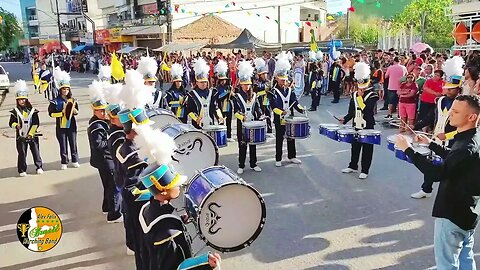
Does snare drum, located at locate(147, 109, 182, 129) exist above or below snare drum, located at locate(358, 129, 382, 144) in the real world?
above

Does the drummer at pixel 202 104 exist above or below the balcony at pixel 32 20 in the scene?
below

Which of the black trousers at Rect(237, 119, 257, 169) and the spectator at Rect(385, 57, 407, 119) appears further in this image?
the spectator at Rect(385, 57, 407, 119)

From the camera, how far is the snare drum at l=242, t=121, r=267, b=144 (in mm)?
8250

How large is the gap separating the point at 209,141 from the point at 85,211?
2341 millimetres

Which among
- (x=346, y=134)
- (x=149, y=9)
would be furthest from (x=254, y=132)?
(x=149, y=9)

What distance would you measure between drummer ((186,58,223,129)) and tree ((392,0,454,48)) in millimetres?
28342

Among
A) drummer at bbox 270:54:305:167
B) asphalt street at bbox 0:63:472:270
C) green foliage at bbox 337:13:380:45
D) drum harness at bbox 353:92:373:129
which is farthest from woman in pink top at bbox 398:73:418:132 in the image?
green foliage at bbox 337:13:380:45

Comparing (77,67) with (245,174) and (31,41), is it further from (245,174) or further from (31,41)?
(31,41)

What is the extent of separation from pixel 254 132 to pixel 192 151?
2.32 m

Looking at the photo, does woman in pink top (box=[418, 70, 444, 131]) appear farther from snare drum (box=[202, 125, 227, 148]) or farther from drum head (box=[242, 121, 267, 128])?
snare drum (box=[202, 125, 227, 148])

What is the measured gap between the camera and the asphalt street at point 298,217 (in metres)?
5.30

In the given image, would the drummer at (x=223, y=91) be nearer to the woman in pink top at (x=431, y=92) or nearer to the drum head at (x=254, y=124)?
the drum head at (x=254, y=124)

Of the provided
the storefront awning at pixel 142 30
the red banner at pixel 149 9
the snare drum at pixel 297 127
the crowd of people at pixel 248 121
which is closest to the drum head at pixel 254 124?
the crowd of people at pixel 248 121

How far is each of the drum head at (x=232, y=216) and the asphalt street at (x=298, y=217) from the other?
3.37 feet
